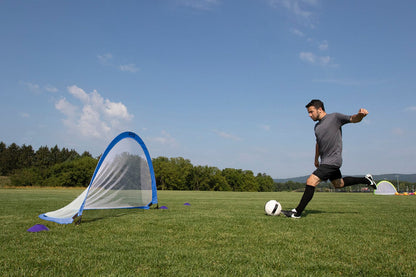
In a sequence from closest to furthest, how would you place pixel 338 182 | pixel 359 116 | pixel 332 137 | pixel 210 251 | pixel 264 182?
pixel 210 251 → pixel 359 116 → pixel 332 137 → pixel 338 182 → pixel 264 182

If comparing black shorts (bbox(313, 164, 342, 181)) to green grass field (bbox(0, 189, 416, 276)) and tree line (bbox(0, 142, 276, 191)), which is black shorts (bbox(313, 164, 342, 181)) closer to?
green grass field (bbox(0, 189, 416, 276))

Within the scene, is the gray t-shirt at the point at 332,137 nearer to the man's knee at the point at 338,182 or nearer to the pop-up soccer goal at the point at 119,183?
the man's knee at the point at 338,182

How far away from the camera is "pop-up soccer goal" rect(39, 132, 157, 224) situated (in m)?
6.68

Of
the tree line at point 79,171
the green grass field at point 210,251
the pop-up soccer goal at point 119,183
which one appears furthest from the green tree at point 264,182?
the green grass field at point 210,251

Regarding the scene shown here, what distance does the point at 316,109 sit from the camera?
6.87 m

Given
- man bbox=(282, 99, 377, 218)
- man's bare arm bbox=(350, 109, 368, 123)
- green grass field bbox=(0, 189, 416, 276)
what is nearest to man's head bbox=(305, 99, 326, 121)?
man bbox=(282, 99, 377, 218)

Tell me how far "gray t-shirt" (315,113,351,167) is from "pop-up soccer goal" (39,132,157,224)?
5.31m

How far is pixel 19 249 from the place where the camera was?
3734 millimetres

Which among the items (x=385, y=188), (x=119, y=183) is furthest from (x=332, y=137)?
(x=385, y=188)

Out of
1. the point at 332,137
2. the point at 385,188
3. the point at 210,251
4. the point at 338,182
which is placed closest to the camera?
the point at 210,251

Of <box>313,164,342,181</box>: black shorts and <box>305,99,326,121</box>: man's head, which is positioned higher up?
<box>305,99,326,121</box>: man's head

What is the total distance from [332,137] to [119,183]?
229 inches

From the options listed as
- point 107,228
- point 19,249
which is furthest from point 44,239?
point 107,228

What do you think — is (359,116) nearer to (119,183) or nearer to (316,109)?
(316,109)
